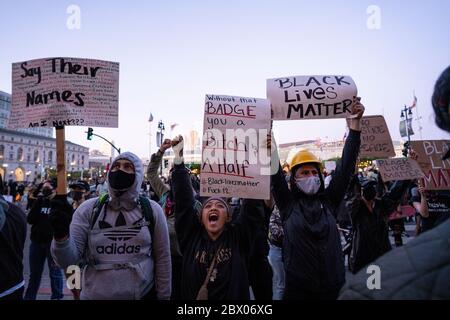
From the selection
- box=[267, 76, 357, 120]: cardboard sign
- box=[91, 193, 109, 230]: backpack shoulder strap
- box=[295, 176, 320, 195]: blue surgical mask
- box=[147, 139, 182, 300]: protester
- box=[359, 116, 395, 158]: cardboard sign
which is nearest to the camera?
box=[91, 193, 109, 230]: backpack shoulder strap

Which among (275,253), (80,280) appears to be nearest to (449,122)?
(80,280)

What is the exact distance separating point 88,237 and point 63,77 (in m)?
1.70

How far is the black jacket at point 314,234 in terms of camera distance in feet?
9.14

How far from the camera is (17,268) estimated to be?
2828mm

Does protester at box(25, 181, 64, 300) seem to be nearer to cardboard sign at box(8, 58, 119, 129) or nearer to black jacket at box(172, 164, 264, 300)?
cardboard sign at box(8, 58, 119, 129)

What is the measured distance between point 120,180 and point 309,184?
1740mm

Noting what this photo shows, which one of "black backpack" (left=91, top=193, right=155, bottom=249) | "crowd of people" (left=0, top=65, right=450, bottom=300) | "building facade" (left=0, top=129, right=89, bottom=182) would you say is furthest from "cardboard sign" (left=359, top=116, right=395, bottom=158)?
"building facade" (left=0, top=129, right=89, bottom=182)

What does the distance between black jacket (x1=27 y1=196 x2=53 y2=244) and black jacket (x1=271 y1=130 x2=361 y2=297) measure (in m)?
4.12

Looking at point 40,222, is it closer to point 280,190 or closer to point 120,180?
point 120,180

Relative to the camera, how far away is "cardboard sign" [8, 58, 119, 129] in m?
3.25

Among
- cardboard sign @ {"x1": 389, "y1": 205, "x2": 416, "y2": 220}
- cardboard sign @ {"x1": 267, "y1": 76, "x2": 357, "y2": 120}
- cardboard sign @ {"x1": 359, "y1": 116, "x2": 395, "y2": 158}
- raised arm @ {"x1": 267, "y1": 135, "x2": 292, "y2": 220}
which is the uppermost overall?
cardboard sign @ {"x1": 267, "y1": 76, "x2": 357, "y2": 120}
